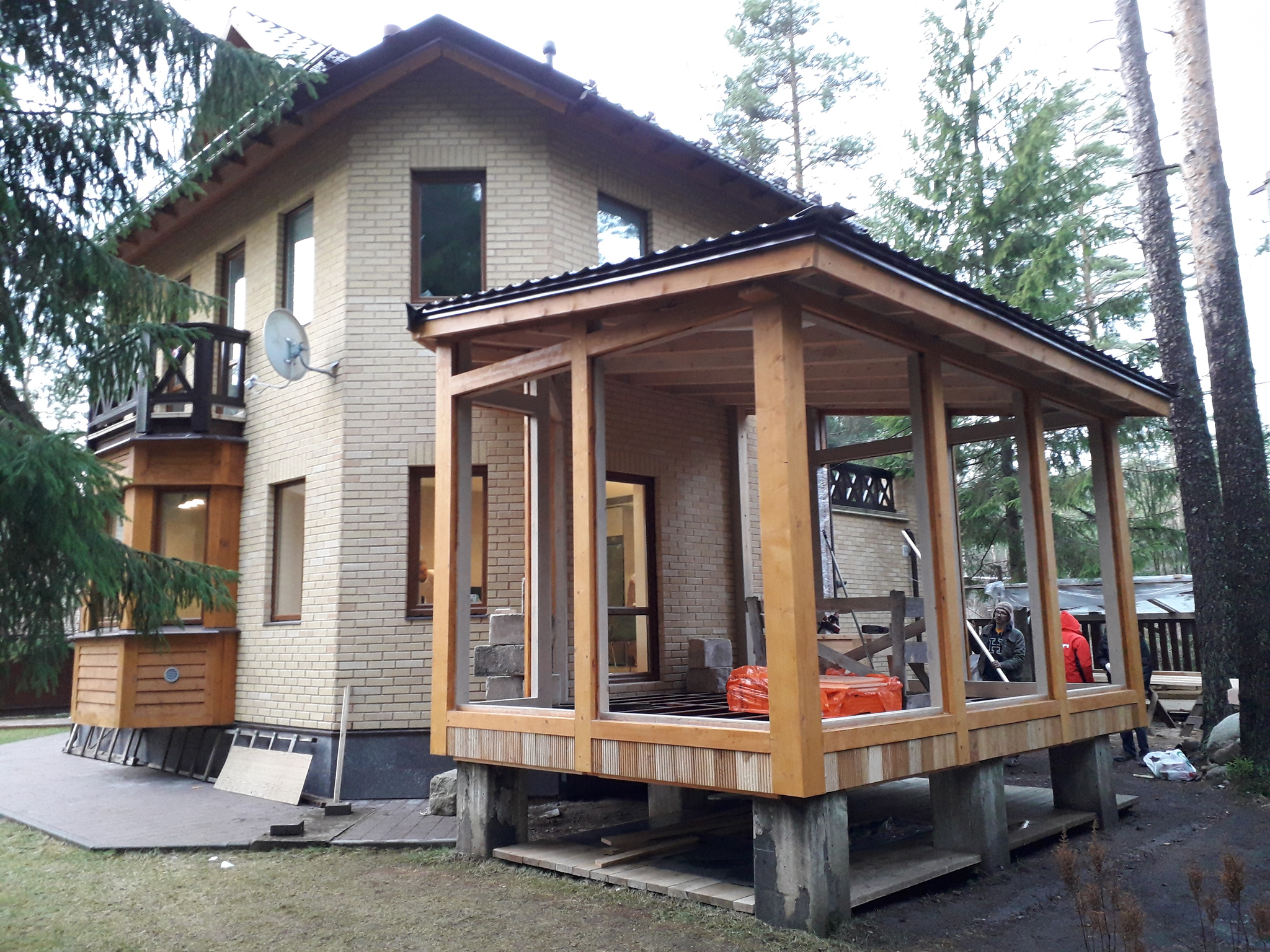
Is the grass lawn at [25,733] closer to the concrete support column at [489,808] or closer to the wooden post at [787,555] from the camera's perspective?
the concrete support column at [489,808]

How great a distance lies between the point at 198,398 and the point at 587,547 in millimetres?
7136

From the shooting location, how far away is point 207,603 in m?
6.70

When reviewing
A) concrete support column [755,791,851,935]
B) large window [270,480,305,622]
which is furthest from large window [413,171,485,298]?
concrete support column [755,791,851,935]

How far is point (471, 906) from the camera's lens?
19.3ft

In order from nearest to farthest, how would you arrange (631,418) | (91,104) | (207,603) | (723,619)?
(207,603)
(91,104)
(631,418)
(723,619)

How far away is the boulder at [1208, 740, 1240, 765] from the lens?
984 centimetres

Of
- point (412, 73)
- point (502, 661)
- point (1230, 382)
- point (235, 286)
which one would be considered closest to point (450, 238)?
point (412, 73)

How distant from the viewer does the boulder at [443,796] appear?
27.9 ft

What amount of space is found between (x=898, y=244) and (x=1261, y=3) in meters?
5.95

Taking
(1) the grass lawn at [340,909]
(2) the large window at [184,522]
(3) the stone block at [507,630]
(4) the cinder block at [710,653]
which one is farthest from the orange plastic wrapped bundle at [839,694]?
(2) the large window at [184,522]

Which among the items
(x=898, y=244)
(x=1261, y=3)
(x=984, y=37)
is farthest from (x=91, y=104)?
(x=1261, y=3)

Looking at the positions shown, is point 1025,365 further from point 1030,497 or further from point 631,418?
point 631,418

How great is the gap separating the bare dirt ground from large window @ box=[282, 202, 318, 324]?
6054 mm

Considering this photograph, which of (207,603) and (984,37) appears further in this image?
(984,37)
